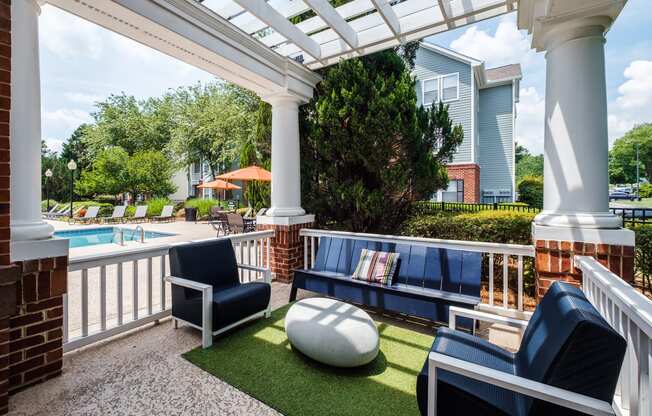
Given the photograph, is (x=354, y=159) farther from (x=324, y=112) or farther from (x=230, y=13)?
(x=230, y=13)

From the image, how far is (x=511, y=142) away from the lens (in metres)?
13.6

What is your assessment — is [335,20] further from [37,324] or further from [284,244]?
[37,324]

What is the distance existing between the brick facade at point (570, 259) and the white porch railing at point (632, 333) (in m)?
0.45

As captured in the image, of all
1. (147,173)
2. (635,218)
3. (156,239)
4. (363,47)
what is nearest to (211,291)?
(363,47)

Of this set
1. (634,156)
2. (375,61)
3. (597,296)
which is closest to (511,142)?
(375,61)

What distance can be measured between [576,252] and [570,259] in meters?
0.08

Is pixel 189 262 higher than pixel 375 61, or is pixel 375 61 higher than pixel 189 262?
pixel 375 61

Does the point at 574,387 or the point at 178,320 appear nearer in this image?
the point at 574,387

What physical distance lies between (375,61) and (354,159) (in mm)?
1687

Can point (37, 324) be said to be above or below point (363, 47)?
below

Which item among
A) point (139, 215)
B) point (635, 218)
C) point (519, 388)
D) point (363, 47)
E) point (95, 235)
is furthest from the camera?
point (139, 215)

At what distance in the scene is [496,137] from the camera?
1381 centimetres

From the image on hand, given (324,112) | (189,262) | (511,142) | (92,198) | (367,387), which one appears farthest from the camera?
(92,198)

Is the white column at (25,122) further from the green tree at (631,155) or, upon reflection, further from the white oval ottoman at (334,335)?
the green tree at (631,155)
